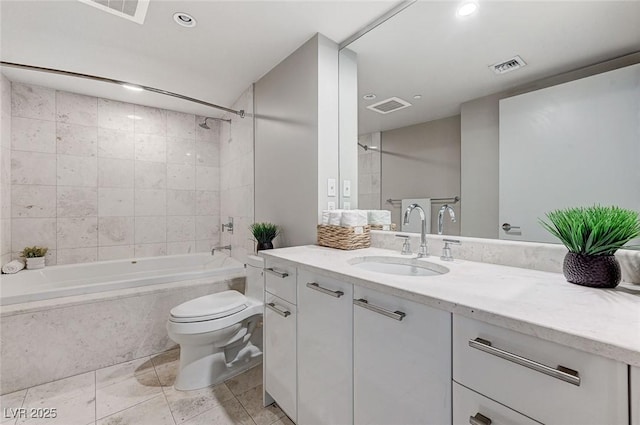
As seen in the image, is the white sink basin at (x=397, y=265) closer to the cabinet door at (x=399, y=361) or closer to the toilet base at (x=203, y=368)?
the cabinet door at (x=399, y=361)

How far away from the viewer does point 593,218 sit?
842 mm

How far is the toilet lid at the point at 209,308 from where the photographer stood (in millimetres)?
1687

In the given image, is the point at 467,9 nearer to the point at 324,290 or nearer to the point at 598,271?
the point at 598,271

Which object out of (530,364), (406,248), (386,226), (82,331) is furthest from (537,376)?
(82,331)

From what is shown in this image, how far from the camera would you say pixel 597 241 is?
0.83m

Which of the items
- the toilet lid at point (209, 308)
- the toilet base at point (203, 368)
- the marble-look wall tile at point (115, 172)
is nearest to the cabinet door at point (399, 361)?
the toilet lid at point (209, 308)

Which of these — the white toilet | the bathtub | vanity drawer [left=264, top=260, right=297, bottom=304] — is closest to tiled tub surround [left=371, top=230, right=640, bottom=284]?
vanity drawer [left=264, top=260, right=297, bottom=304]

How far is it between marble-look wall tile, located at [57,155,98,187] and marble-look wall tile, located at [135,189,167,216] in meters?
0.42

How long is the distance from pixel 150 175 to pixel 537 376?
3623mm

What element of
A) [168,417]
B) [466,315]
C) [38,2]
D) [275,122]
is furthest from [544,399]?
[38,2]

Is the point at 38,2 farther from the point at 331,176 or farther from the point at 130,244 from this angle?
the point at 130,244

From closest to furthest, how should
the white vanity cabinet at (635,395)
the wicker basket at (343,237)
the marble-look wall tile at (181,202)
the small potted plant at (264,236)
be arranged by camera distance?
the white vanity cabinet at (635,395), the wicker basket at (343,237), the small potted plant at (264,236), the marble-look wall tile at (181,202)

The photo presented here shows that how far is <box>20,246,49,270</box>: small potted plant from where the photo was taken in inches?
97.3

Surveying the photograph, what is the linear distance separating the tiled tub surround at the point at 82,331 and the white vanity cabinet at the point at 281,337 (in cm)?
114
